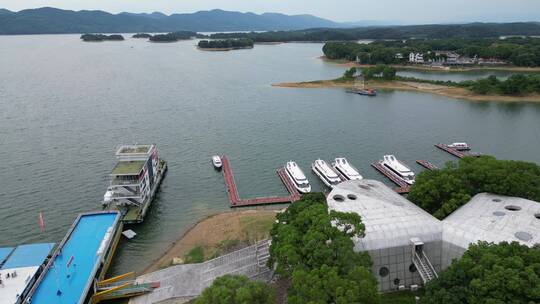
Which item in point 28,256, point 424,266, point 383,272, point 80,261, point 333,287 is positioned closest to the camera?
point 333,287

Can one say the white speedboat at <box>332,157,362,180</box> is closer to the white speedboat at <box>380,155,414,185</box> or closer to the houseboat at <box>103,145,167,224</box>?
the white speedboat at <box>380,155,414,185</box>

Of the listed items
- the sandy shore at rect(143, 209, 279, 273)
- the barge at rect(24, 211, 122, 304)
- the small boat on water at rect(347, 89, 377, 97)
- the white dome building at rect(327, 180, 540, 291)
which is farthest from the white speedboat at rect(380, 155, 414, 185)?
the small boat on water at rect(347, 89, 377, 97)

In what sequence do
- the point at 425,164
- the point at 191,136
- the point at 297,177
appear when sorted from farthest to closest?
the point at 191,136
the point at 425,164
the point at 297,177

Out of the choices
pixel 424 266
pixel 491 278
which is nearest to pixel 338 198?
pixel 424 266

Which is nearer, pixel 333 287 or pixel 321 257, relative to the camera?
pixel 333 287

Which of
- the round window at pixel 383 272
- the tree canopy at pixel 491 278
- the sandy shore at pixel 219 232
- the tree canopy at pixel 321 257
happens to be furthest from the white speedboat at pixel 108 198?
the tree canopy at pixel 491 278

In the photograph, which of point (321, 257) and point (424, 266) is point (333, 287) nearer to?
point (321, 257)

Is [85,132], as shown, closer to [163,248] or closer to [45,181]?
[45,181]
